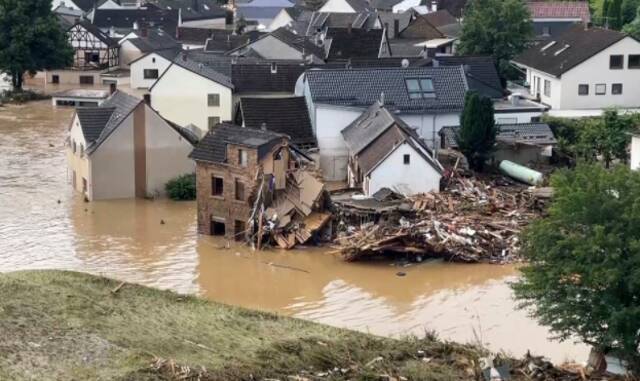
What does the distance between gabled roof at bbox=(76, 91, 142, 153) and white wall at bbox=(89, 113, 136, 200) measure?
18 centimetres

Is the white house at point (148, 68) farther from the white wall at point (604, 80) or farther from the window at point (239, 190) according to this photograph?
the window at point (239, 190)

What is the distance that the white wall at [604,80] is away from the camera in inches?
1575

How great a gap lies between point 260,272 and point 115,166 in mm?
8154

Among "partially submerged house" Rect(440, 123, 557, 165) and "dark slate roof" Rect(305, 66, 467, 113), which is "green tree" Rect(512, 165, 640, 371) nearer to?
"partially submerged house" Rect(440, 123, 557, 165)

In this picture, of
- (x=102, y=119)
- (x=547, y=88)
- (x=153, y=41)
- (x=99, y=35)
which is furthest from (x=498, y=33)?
(x=99, y=35)

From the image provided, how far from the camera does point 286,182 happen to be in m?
29.2

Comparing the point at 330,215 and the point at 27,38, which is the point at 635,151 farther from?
the point at 27,38

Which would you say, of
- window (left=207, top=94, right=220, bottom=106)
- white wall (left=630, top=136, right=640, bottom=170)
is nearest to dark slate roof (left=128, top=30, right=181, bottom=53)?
window (left=207, top=94, right=220, bottom=106)

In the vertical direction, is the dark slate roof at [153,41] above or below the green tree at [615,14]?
below

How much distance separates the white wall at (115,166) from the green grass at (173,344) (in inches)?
447

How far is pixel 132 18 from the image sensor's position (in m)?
69.5

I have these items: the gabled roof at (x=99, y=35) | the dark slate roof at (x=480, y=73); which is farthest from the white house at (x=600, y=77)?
the gabled roof at (x=99, y=35)

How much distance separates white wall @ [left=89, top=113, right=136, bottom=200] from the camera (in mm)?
32875

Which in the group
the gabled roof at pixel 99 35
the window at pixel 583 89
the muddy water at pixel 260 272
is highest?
the gabled roof at pixel 99 35
